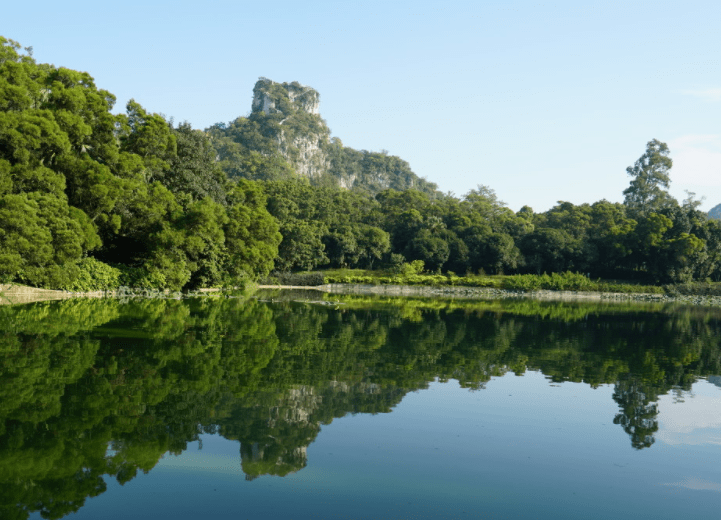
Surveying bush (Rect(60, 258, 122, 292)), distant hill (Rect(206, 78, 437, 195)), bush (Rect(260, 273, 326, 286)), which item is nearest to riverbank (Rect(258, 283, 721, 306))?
bush (Rect(260, 273, 326, 286))

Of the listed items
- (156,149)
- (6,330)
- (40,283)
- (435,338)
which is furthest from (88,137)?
(435,338)

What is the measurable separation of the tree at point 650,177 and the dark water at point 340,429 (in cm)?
9458

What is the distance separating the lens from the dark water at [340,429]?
18.4 feet

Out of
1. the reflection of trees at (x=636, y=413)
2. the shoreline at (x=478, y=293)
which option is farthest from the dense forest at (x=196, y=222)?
the reflection of trees at (x=636, y=413)

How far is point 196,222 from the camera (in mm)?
34344

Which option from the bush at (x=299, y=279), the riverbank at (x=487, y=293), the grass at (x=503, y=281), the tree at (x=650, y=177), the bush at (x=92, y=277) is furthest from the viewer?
the tree at (x=650, y=177)

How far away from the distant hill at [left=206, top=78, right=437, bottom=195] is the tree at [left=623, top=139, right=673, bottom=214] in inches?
2517

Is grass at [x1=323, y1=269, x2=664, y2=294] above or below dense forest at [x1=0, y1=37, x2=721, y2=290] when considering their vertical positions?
below

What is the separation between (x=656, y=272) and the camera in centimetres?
6575

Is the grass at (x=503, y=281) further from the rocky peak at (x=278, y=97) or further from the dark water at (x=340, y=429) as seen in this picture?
the rocky peak at (x=278, y=97)

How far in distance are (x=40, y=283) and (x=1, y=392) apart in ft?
67.4

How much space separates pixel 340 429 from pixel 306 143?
6504 inches

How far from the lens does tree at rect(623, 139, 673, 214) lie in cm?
10175

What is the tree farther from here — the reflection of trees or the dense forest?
the reflection of trees
